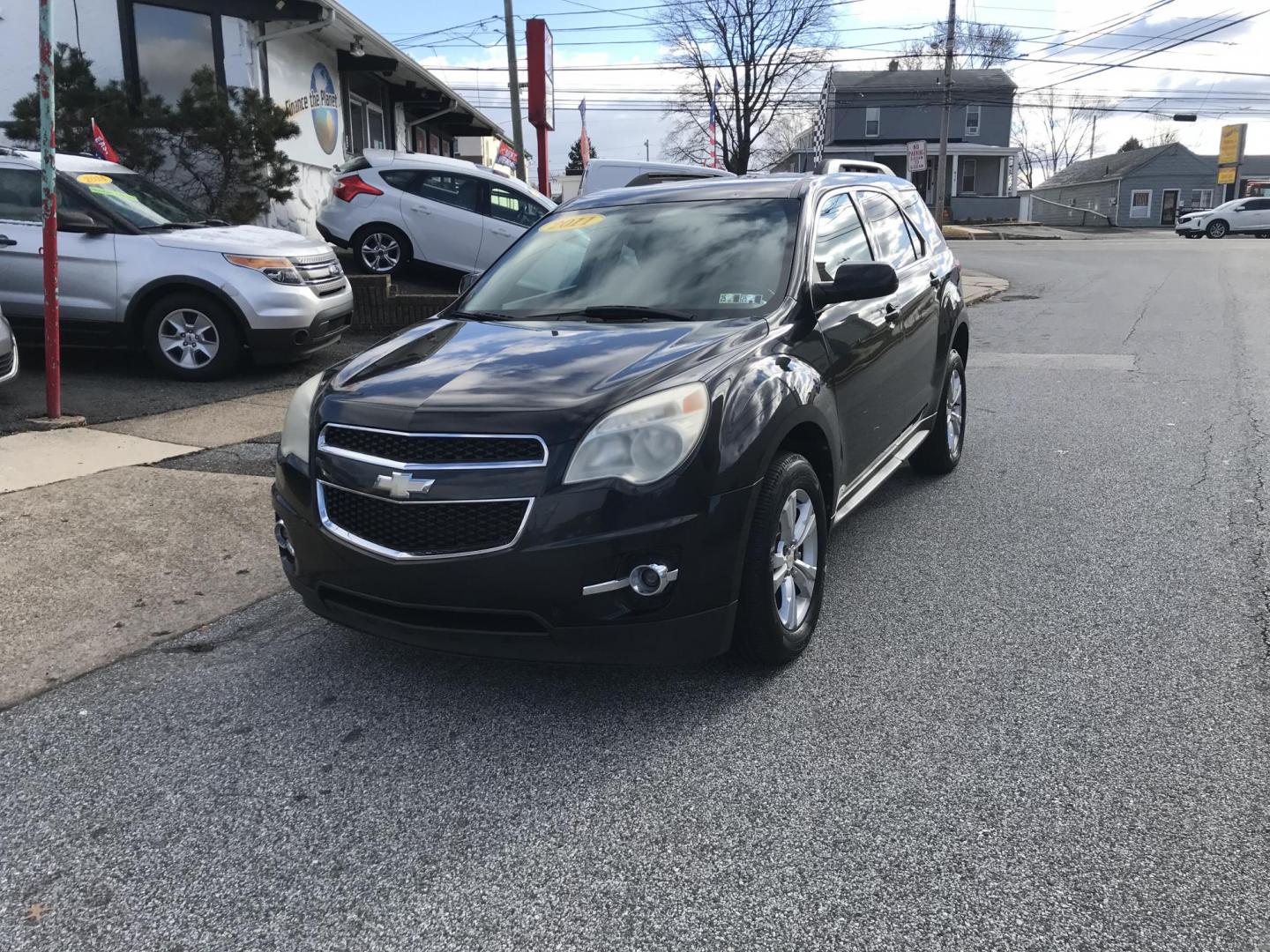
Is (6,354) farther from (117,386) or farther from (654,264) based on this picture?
(654,264)

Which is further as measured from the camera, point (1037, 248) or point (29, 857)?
point (1037, 248)

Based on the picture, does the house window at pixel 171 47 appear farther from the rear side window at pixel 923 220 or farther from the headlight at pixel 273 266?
the rear side window at pixel 923 220

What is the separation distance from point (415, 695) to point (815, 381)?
72.8 inches

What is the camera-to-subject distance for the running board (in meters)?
4.33

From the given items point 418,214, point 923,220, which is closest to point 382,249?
point 418,214

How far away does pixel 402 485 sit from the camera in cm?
312

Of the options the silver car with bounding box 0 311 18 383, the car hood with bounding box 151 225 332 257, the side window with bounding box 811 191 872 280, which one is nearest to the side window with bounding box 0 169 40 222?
the car hood with bounding box 151 225 332 257

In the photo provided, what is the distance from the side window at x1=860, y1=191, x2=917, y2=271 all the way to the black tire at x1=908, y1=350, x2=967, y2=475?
0.78 meters

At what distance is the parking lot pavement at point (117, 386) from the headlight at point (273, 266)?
944mm

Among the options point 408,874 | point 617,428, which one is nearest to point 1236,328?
point 617,428

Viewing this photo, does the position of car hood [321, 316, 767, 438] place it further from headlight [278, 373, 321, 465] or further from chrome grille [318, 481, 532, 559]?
chrome grille [318, 481, 532, 559]

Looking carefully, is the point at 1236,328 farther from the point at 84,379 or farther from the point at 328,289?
the point at 84,379

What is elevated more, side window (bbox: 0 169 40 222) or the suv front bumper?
side window (bbox: 0 169 40 222)

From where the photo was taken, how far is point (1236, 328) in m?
12.4
